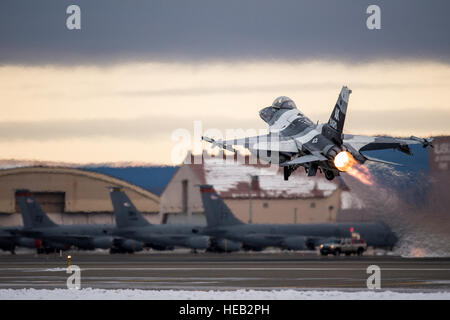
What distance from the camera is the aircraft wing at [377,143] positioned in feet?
163

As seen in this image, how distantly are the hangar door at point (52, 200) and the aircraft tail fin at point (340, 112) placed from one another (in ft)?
395

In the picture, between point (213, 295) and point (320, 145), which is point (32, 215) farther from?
point (320, 145)

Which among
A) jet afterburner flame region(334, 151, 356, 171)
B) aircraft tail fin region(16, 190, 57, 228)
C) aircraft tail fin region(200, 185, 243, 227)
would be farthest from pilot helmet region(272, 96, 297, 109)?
aircraft tail fin region(16, 190, 57, 228)

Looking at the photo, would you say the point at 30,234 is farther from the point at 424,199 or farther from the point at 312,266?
the point at 424,199

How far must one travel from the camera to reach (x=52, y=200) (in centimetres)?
16888

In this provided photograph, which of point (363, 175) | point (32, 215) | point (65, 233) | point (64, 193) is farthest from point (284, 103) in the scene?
point (64, 193)

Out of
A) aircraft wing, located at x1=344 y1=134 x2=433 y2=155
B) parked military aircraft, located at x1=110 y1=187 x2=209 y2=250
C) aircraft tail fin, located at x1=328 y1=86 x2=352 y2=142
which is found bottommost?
parked military aircraft, located at x1=110 y1=187 x2=209 y2=250

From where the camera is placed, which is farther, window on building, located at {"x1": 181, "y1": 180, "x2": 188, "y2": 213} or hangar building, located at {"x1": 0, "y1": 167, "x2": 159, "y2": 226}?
window on building, located at {"x1": 181, "y1": 180, "x2": 188, "y2": 213}

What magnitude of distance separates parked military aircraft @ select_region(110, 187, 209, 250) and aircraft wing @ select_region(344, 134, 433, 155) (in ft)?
266

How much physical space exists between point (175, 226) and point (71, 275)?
181ft

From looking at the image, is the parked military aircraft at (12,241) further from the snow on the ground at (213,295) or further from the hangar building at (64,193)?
the snow on the ground at (213,295)

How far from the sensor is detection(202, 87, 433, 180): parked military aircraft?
5166 cm

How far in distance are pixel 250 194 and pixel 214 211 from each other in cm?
2589

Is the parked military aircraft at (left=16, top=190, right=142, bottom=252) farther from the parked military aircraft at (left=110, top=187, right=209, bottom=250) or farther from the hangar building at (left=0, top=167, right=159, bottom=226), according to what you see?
the hangar building at (left=0, top=167, right=159, bottom=226)
